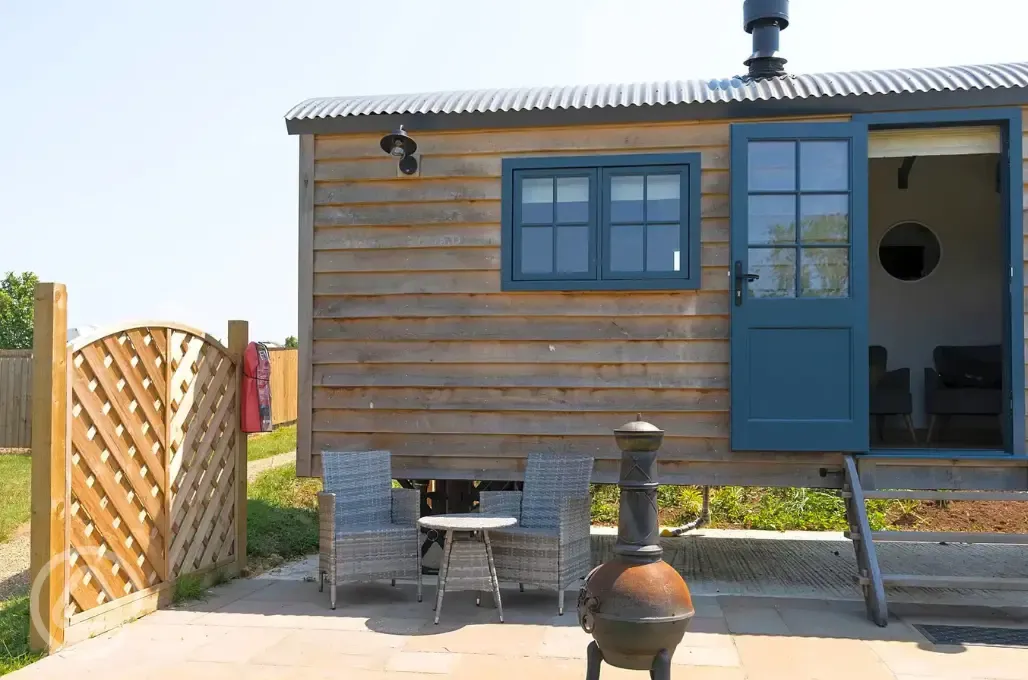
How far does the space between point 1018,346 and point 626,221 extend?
2305mm

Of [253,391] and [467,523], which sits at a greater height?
[253,391]

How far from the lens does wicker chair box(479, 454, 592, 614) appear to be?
4543 mm

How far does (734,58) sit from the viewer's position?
6.46m

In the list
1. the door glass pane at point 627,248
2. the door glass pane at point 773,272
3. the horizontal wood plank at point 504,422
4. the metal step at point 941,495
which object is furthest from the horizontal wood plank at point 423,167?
the metal step at point 941,495

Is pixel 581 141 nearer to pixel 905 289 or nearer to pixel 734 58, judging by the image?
pixel 734 58

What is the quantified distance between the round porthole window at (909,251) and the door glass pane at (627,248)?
3.45 meters

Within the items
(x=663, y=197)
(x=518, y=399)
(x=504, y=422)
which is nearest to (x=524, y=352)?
(x=518, y=399)

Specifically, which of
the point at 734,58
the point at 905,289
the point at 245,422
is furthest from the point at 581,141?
the point at 905,289

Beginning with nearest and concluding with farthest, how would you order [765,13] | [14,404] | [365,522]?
[365,522], [765,13], [14,404]

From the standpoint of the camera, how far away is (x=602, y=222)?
5.18m

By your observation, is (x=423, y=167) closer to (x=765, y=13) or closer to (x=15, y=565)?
(x=765, y=13)

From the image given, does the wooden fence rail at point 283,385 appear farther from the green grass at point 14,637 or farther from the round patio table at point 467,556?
the round patio table at point 467,556

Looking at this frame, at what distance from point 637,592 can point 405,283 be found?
2928 mm

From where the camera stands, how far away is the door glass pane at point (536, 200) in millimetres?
5281
